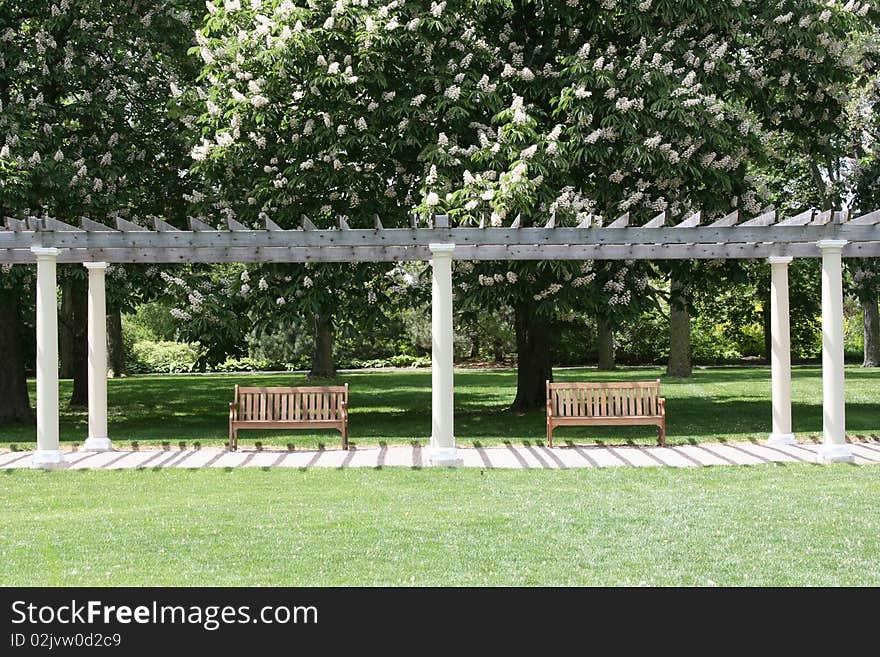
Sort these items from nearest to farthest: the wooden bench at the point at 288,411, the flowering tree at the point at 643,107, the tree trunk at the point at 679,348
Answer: the wooden bench at the point at 288,411, the flowering tree at the point at 643,107, the tree trunk at the point at 679,348

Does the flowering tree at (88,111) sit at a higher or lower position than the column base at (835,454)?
higher

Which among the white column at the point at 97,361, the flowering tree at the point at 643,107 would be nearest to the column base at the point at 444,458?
the flowering tree at the point at 643,107

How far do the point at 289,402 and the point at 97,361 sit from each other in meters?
2.36

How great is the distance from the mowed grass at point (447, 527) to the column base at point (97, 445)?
2008 mm

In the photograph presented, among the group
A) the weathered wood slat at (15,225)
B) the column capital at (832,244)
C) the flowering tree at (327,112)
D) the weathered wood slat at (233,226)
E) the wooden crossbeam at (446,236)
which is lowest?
the column capital at (832,244)

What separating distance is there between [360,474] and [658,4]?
322 inches

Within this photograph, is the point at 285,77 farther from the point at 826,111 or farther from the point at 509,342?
the point at 509,342

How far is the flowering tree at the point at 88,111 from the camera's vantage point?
13656 mm

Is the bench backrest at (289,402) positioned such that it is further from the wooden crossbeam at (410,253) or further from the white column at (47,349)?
the white column at (47,349)

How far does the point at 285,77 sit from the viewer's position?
42.8ft

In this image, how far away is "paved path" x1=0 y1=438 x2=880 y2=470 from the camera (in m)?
9.98

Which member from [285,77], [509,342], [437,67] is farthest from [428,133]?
[509,342]

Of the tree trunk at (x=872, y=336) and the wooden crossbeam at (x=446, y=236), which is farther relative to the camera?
the tree trunk at (x=872, y=336)

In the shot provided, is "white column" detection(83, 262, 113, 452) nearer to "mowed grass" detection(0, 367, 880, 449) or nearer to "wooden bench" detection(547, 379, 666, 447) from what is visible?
"mowed grass" detection(0, 367, 880, 449)
